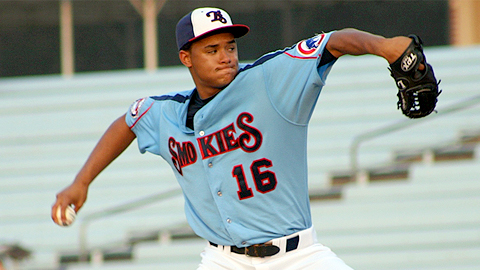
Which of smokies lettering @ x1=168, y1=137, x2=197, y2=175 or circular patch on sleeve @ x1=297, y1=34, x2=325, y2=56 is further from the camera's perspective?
smokies lettering @ x1=168, y1=137, x2=197, y2=175

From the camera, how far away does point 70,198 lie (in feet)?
11.6

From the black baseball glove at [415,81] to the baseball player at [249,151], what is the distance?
1.44ft

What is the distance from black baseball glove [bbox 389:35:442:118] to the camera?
2459 mm

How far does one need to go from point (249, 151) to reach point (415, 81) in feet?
2.91

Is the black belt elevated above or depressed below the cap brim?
below

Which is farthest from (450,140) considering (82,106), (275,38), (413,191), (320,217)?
(82,106)

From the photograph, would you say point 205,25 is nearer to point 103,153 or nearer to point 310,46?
point 310,46

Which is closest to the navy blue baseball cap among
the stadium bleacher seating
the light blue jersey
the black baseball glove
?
the light blue jersey

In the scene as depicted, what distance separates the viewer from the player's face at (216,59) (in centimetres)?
315

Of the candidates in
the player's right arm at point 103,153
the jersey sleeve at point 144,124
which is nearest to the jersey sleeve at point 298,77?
the jersey sleeve at point 144,124

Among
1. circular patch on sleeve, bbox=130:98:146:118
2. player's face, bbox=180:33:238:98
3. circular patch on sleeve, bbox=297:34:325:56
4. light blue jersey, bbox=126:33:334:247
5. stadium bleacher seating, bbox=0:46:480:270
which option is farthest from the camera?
stadium bleacher seating, bbox=0:46:480:270

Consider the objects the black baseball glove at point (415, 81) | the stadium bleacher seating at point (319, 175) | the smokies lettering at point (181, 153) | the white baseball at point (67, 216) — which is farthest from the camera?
the stadium bleacher seating at point (319, 175)

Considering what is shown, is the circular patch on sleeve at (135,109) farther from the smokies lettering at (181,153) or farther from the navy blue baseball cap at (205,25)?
the navy blue baseball cap at (205,25)

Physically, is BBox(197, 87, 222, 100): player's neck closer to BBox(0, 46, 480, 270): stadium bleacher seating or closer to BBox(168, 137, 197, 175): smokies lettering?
BBox(168, 137, 197, 175): smokies lettering
